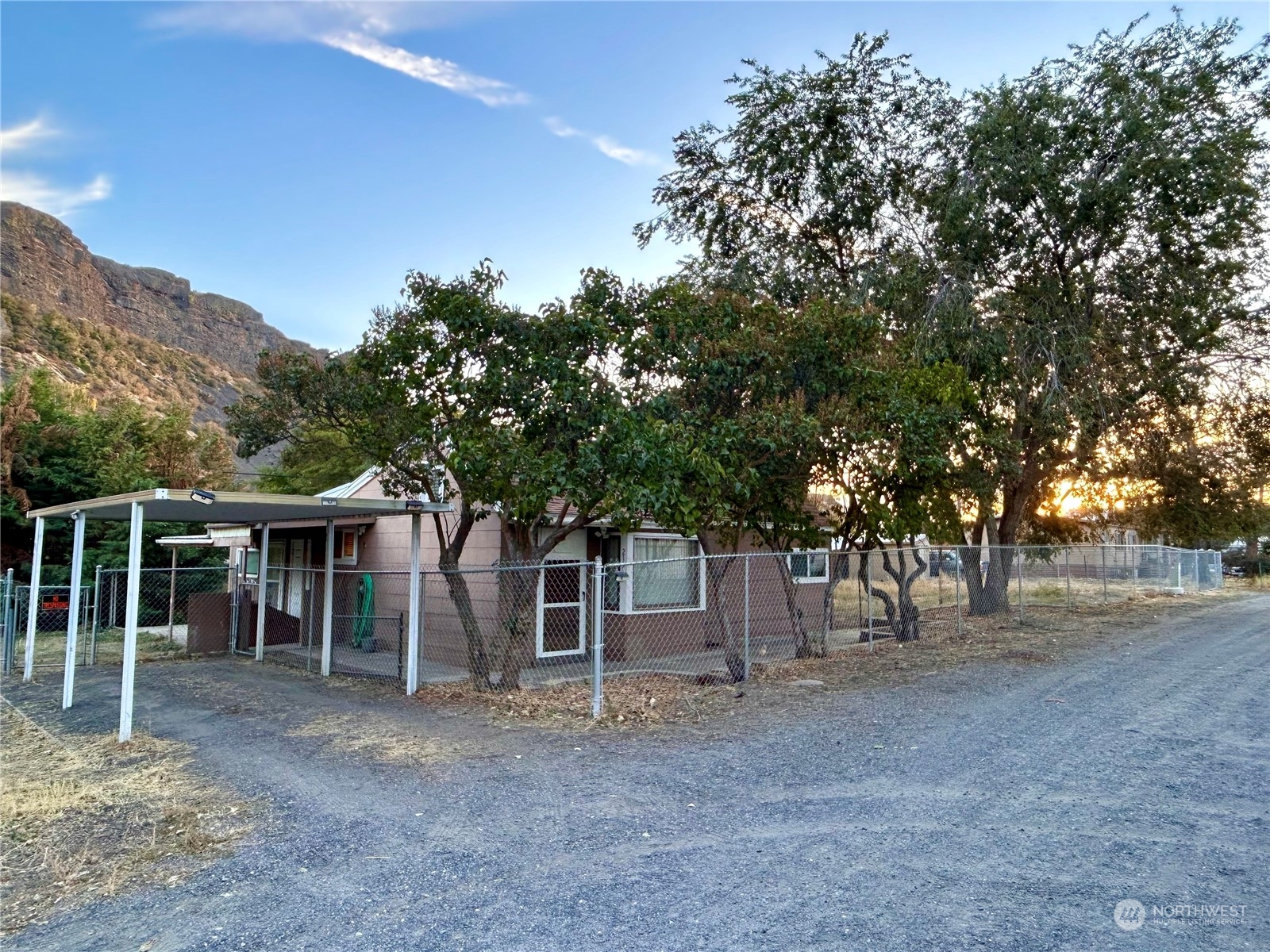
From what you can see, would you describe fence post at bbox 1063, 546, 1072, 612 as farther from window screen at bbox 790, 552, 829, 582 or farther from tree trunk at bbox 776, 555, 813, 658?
tree trunk at bbox 776, 555, 813, 658

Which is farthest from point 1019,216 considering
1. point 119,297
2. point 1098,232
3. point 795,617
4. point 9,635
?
point 119,297

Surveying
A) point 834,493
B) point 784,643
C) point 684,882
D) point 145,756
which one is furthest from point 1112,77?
point 145,756

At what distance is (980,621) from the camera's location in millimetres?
16125

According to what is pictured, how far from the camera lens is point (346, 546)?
612 inches

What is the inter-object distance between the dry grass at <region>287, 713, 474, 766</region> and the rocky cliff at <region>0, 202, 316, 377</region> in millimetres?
55303

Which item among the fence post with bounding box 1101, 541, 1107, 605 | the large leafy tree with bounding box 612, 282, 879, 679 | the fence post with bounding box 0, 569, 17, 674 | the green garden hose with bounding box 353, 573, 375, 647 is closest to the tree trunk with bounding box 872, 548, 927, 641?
the large leafy tree with bounding box 612, 282, 879, 679

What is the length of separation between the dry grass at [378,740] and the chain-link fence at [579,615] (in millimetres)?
1688

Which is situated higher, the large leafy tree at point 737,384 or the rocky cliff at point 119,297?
the rocky cliff at point 119,297

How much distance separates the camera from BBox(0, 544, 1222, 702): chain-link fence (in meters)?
10.3

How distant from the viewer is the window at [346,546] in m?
15.3

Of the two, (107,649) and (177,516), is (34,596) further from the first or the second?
(107,649)

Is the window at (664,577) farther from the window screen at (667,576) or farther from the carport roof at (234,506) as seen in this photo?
the carport roof at (234,506)

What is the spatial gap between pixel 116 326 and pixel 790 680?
77.3 meters

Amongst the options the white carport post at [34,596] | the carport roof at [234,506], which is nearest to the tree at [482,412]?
the carport roof at [234,506]
